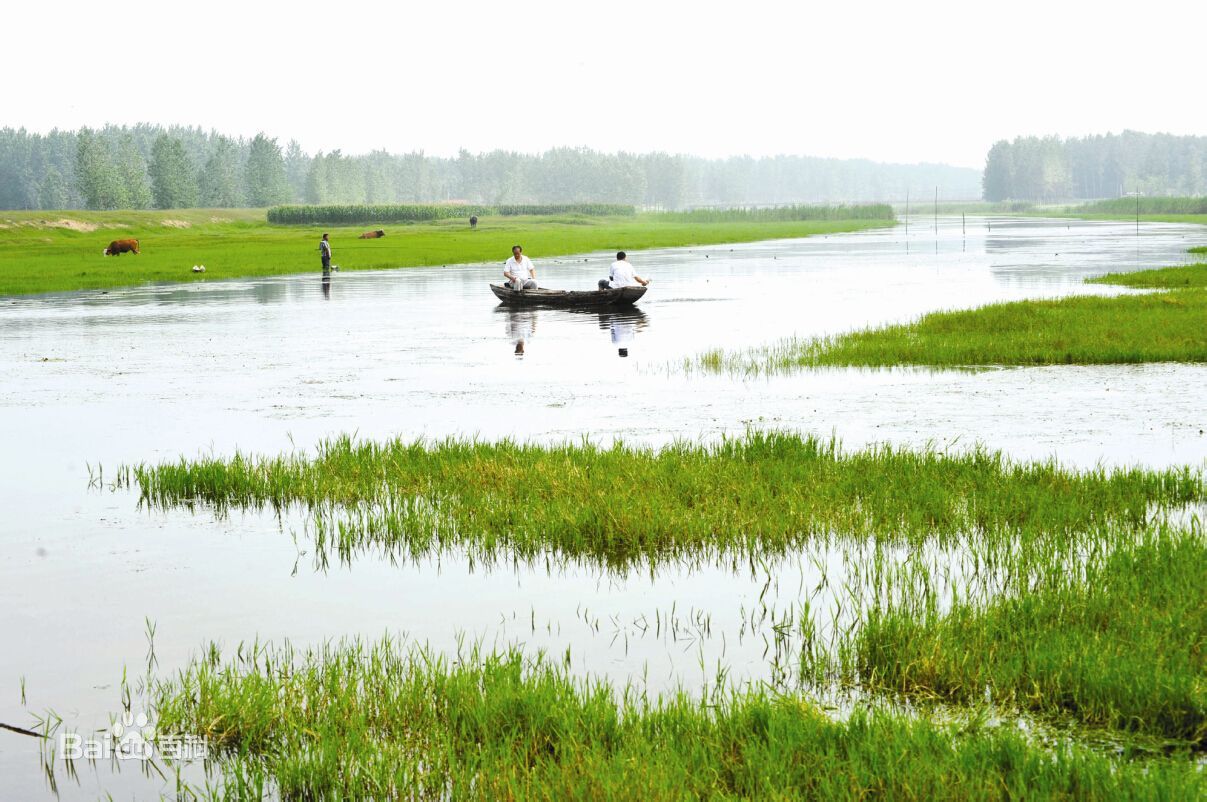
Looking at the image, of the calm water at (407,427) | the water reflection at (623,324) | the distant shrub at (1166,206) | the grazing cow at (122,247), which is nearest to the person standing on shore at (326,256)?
the calm water at (407,427)

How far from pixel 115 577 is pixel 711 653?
5.55m

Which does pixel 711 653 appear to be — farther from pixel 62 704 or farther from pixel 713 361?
pixel 713 361

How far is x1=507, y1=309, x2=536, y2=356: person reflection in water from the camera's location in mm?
31234

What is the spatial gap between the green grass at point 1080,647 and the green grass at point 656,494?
2.13 metres

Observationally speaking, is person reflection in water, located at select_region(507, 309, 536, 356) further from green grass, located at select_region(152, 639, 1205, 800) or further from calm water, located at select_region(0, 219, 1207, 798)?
green grass, located at select_region(152, 639, 1205, 800)

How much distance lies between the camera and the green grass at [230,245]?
66875 millimetres

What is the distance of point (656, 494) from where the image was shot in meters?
13.2

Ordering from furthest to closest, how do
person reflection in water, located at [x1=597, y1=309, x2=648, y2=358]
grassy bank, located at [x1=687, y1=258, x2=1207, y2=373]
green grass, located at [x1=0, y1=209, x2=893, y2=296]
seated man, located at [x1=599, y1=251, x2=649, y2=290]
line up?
green grass, located at [x1=0, y1=209, x2=893, y2=296], seated man, located at [x1=599, y1=251, x2=649, y2=290], person reflection in water, located at [x1=597, y1=309, x2=648, y2=358], grassy bank, located at [x1=687, y1=258, x2=1207, y2=373]

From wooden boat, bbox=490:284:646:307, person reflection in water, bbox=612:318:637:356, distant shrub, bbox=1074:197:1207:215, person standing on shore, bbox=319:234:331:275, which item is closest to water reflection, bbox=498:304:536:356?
wooden boat, bbox=490:284:646:307

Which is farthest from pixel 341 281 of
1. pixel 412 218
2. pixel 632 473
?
pixel 412 218

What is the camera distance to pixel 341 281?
194 feet

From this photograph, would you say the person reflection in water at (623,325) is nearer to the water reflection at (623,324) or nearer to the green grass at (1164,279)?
the water reflection at (623,324)

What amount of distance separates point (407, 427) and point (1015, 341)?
13723mm

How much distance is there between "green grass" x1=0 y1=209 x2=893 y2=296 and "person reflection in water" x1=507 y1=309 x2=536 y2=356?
21965 mm
